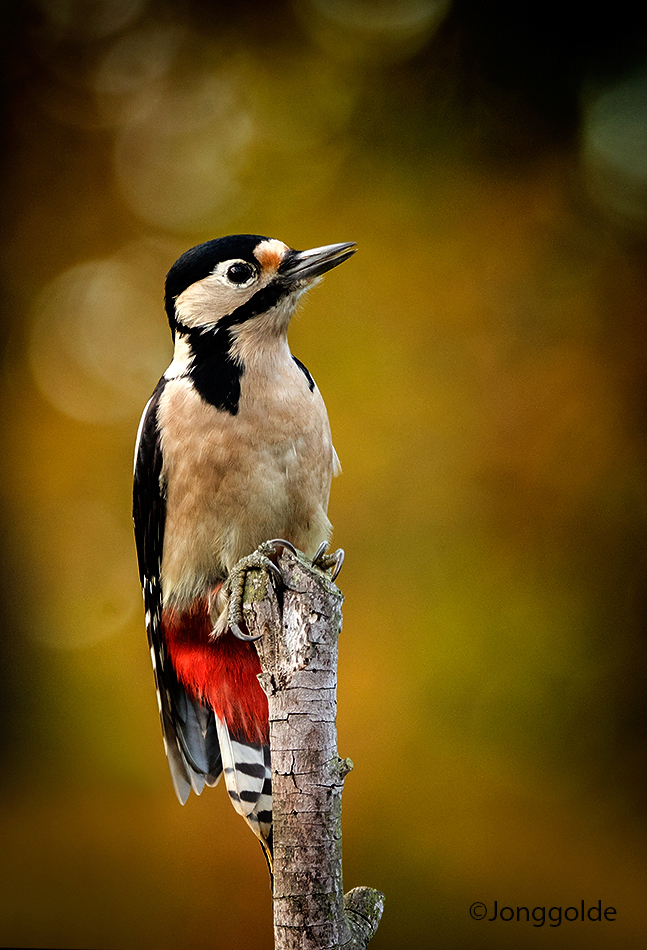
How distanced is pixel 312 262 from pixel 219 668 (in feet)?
2.65

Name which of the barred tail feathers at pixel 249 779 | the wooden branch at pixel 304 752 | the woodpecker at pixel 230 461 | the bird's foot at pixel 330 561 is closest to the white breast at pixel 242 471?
the woodpecker at pixel 230 461

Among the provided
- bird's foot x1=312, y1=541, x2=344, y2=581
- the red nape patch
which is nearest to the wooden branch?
bird's foot x1=312, y1=541, x2=344, y2=581

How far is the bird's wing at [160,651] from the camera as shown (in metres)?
1.69

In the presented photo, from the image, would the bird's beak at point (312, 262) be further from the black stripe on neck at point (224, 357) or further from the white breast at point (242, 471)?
the white breast at point (242, 471)

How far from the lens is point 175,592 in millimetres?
1677

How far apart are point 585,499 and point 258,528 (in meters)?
1.05

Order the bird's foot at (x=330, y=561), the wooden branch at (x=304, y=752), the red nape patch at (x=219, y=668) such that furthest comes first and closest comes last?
the red nape patch at (x=219, y=668) → the bird's foot at (x=330, y=561) → the wooden branch at (x=304, y=752)

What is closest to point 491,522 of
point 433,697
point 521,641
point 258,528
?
point 521,641

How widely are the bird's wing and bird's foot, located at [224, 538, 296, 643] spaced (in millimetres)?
339

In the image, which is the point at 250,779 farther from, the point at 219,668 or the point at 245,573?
the point at 245,573

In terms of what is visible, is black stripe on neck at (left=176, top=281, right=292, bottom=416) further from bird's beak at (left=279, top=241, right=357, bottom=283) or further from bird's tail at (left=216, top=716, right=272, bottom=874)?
bird's tail at (left=216, top=716, right=272, bottom=874)

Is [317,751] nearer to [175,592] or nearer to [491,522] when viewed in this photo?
[175,592]

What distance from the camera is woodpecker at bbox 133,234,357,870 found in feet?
5.13

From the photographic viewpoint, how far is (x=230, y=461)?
1.55m
